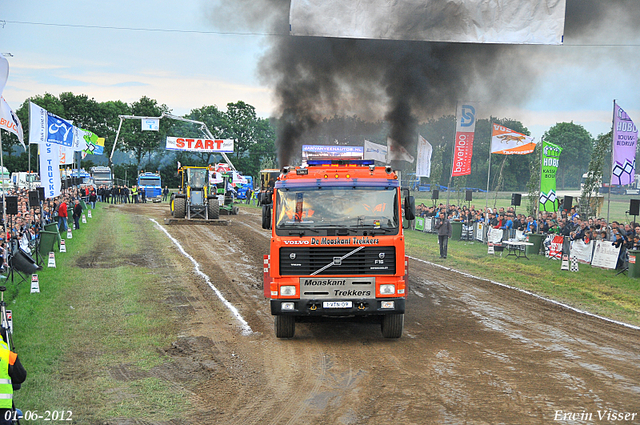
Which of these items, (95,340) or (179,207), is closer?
(95,340)

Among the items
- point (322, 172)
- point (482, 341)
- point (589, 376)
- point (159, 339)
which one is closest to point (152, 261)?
point (159, 339)

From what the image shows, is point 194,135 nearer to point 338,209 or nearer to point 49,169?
point 49,169

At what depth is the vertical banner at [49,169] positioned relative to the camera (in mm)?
17625

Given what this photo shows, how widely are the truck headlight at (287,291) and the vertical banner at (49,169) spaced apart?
11.3 m

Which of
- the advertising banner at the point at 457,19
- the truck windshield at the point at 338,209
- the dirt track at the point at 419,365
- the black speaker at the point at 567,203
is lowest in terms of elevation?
the dirt track at the point at 419,365

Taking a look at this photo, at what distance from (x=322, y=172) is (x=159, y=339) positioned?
435 centimetres

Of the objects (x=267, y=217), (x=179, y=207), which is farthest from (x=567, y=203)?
(x=179, y=207)

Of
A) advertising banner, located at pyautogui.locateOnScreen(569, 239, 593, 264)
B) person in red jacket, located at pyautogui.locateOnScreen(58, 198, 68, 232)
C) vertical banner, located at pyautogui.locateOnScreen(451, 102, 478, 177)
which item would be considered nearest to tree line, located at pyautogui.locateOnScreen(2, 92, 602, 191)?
vertical banner, located at pyautogui.locateOnScreen(451, 102, 478, 177)

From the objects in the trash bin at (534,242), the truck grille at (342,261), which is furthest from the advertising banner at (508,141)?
the truck grille at (342,261)

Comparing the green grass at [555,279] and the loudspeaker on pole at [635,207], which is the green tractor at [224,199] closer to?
the green grass at [555,279]

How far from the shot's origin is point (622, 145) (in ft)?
63.6

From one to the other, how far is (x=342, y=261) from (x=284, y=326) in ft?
5.83

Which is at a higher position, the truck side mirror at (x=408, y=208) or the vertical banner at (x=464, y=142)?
the vertical banner at (x=464, y=142)

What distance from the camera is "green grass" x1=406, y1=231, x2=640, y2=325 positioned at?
1378cm
